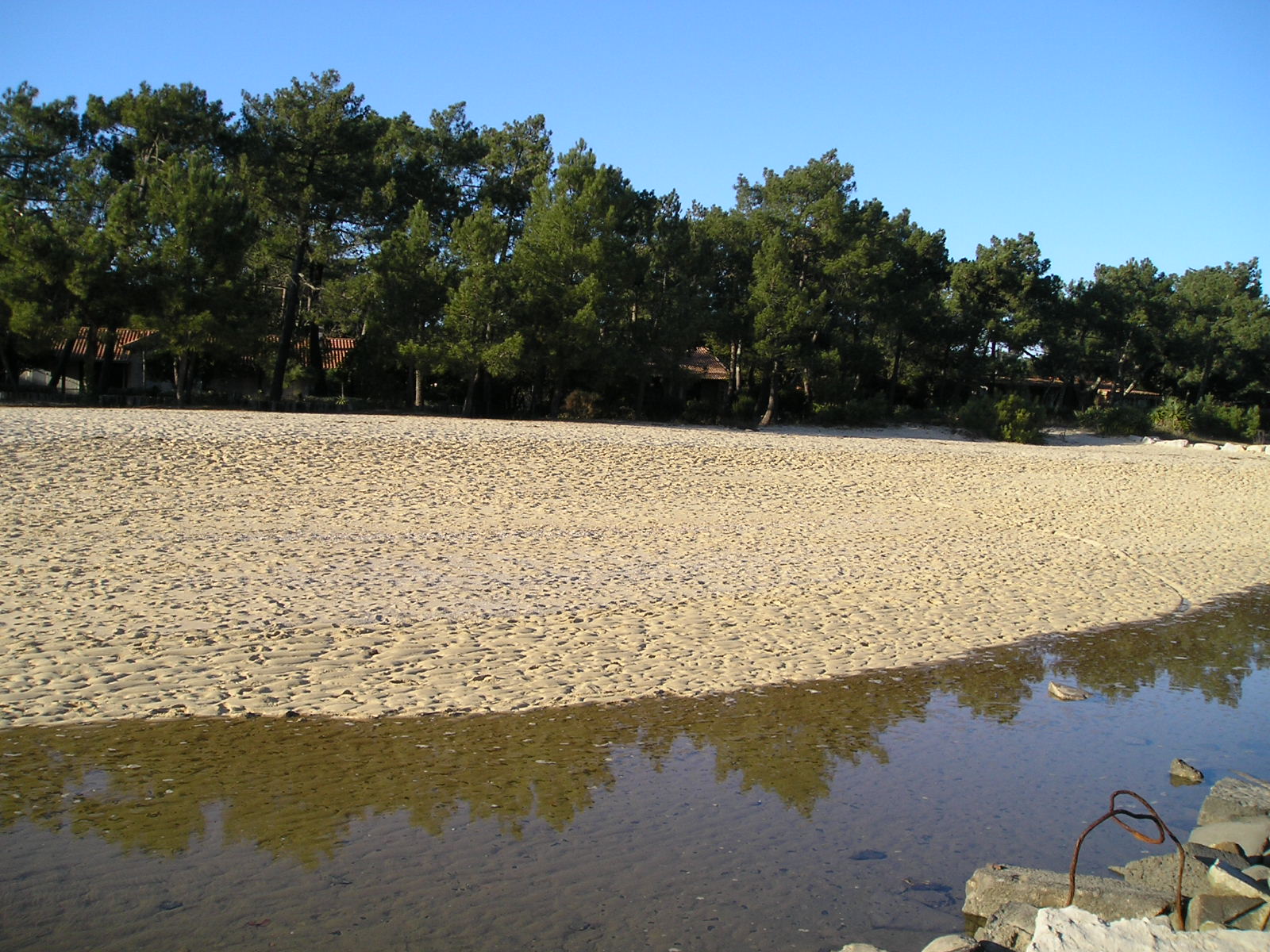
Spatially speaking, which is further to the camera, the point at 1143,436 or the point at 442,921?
the point at 1143,436

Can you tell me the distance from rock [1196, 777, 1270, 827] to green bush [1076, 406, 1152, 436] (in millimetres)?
40952

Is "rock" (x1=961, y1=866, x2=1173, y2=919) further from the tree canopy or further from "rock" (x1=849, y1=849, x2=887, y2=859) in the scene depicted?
the tree canopy

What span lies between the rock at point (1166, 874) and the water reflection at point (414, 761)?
6.26 ft

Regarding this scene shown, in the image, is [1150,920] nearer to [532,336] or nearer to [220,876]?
[220,876]

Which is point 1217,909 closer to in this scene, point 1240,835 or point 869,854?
point 1240,835

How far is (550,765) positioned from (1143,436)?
4411 cm

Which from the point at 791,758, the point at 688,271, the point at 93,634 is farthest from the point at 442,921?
the point at 688,271

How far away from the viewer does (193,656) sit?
8320 mm

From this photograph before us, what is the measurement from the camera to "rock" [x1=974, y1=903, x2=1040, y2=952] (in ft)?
15.3

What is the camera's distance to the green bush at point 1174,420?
1836 inches

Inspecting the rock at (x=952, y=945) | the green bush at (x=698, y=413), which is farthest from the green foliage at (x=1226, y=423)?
the rock at (x=952, y=945)

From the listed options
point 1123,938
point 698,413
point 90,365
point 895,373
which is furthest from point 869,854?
point 895,373

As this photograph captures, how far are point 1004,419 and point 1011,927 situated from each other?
1341 inches

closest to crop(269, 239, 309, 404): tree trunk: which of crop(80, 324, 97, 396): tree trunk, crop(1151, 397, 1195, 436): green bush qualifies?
crop(80, 324, 97, 396): tree trunk
